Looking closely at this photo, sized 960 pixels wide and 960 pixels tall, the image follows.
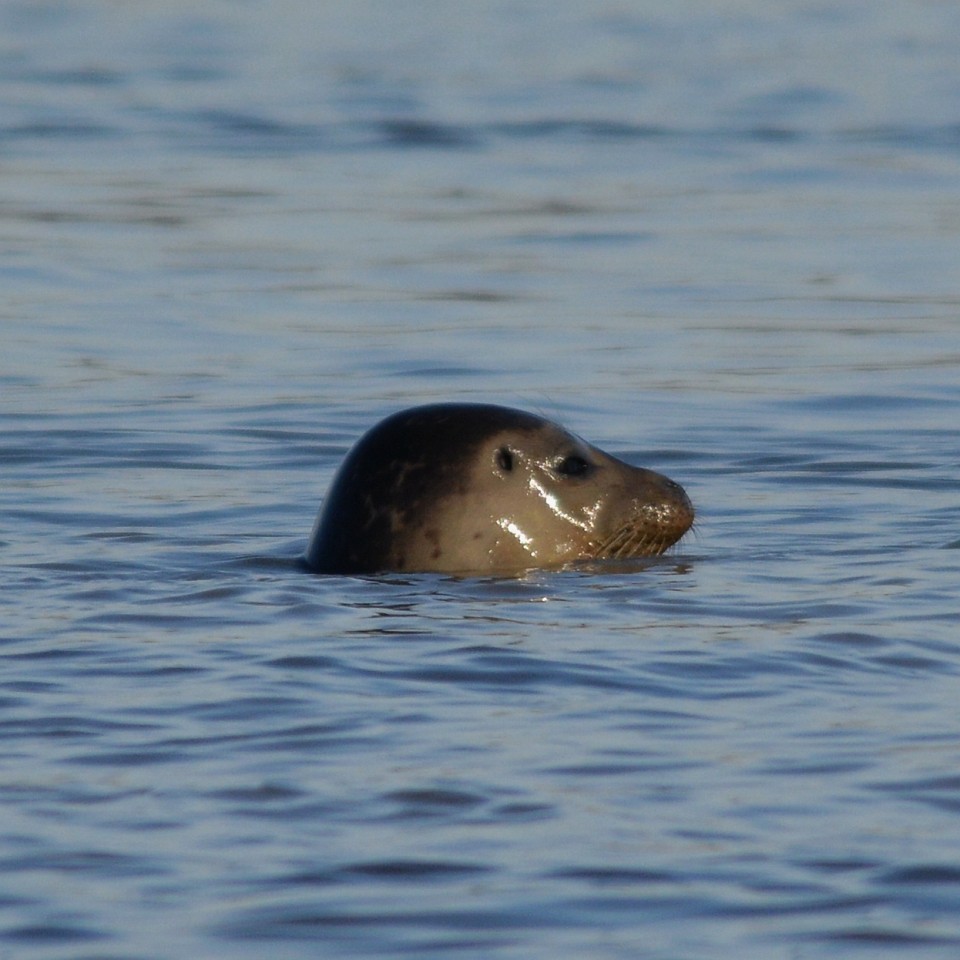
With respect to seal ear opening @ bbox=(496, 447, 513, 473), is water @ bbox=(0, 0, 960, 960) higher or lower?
lower

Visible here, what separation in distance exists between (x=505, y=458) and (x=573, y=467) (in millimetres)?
354

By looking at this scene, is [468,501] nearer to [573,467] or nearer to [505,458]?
[505,458]

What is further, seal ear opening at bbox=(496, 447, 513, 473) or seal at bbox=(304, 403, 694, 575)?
seal ear opening at bbox=(496, 447, 513, 473)

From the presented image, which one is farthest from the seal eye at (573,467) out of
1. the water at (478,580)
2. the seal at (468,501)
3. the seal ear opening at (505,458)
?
the water at (478,580)

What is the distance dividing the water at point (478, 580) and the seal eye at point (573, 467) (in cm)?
45

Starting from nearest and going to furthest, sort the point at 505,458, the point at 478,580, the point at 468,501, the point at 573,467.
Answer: the point at 478,580, the point at 468,501, the point at 505,458, the point at 573,467

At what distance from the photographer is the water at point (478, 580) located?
18.7 ft

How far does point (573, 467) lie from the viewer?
9617mm

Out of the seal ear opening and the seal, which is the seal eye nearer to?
the seal

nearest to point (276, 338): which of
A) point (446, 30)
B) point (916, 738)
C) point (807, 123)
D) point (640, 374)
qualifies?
point (640, 374)

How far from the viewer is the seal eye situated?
9.58 metres

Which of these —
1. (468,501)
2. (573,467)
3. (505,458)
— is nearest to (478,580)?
(468,501)

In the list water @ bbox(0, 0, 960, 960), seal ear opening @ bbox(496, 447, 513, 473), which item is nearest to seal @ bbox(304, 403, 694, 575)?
seal ear opening @ bbox(496, 447, 513, 473)

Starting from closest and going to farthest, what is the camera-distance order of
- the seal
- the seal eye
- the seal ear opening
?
the seal, the seal ear opening, the seal eye
